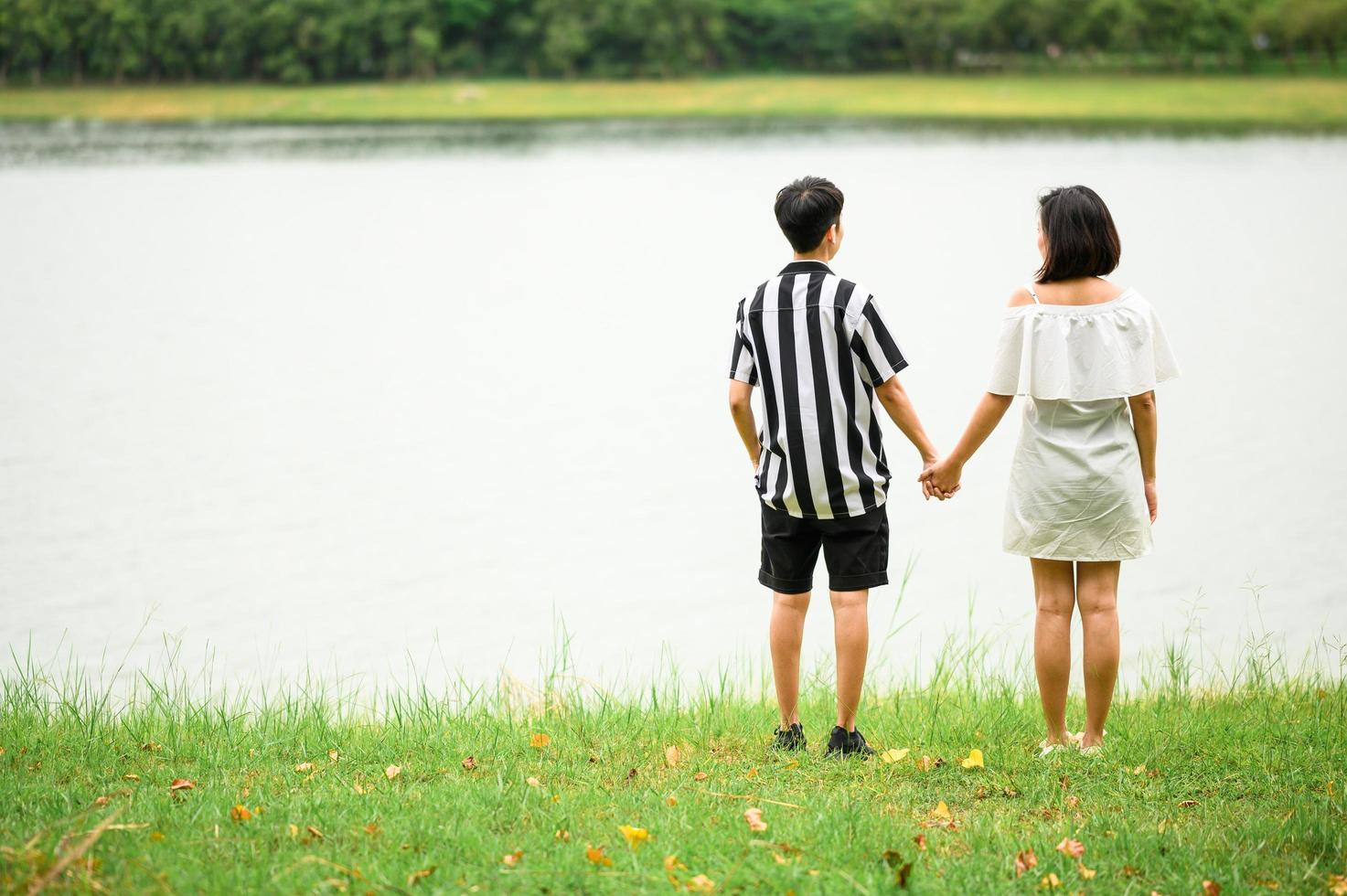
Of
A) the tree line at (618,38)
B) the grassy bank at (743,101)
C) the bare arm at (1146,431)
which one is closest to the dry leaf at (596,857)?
the bare arm at (1146,431)

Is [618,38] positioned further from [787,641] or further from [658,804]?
[658,804]

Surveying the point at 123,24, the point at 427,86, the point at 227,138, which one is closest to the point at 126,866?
the point at 227,138

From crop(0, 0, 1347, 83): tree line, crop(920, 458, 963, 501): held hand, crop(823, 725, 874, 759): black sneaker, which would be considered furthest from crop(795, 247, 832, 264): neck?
crop(0, 0, 1347, 83): tree line

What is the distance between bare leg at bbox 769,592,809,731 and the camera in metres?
4.26

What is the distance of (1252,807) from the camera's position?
12.1 ft

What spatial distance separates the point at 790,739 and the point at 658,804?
793 mm

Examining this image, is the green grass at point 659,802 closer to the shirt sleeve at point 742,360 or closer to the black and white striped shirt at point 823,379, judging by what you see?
the black and white striped shirt at point 823,379

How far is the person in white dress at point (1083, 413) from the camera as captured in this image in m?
3.97

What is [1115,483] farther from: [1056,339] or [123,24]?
[123,24]

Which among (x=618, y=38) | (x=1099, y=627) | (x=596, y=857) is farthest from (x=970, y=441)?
(x=618, y=38)

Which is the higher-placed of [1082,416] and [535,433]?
[1082,416]

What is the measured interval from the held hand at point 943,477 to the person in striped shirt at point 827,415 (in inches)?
6.0

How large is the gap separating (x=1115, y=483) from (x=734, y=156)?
43.5 m

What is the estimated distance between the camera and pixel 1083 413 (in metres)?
4.02
